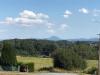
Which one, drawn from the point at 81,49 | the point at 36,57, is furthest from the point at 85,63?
the point at 36,57

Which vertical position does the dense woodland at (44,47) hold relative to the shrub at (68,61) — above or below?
above

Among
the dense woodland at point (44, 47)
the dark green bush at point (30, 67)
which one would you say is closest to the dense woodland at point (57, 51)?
the dense woodland at point (44, 47)

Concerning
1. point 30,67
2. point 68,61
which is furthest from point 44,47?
point 30,67

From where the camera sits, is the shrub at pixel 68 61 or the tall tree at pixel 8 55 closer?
the tall tree at pixel 8 55

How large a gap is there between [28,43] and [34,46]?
1.88 meters

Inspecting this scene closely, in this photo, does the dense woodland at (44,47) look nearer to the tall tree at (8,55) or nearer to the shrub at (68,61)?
the shrub at (68,61)

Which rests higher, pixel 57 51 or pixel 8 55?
pixel 57 51

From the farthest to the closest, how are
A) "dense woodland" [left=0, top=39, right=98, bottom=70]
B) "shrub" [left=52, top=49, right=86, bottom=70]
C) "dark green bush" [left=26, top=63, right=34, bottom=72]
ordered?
1. "shrub" [left=52, top=49, right=86, bottom=70]
2. "dense woodland" [left=0, top=39, right=98, bottom=70]
3. "dark green bush" [left=26, top=63, right=34, bottom=72]

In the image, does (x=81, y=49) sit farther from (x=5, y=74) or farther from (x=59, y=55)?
(x=5, y=74)

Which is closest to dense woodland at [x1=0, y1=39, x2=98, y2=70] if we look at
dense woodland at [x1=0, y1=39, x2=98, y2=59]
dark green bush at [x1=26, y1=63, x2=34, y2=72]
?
dense woodland at [x1=0, y1=39, x2=98, y2=59]

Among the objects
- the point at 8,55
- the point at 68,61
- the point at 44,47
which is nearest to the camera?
the point at 8,55

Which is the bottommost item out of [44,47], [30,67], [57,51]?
[30,67]

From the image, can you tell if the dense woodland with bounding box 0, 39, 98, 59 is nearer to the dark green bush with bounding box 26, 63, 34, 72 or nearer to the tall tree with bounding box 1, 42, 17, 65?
the dark green bush with bounding box 26, 63, 34, 72

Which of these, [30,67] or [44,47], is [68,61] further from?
[44,47]
